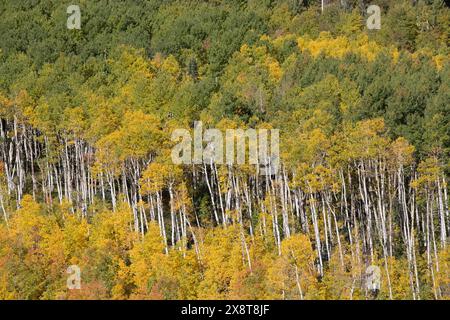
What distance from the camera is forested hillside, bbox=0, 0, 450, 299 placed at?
52938 mm

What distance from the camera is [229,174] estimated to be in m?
60.5

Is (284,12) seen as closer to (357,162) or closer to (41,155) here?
(41,155)

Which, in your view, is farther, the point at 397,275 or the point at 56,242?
the point at 56,242

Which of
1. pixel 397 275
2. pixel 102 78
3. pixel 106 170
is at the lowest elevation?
pixel 397 275

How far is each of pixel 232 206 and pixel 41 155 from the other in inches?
1143

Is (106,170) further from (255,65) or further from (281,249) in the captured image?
(255,65)

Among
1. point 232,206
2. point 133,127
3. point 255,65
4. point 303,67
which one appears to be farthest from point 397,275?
point 255,65

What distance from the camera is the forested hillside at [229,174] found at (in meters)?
52.9

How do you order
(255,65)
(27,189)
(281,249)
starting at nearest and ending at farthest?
1. (281,249)
2. (27,189)
3. (255,65)

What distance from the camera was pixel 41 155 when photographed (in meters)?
85.0
